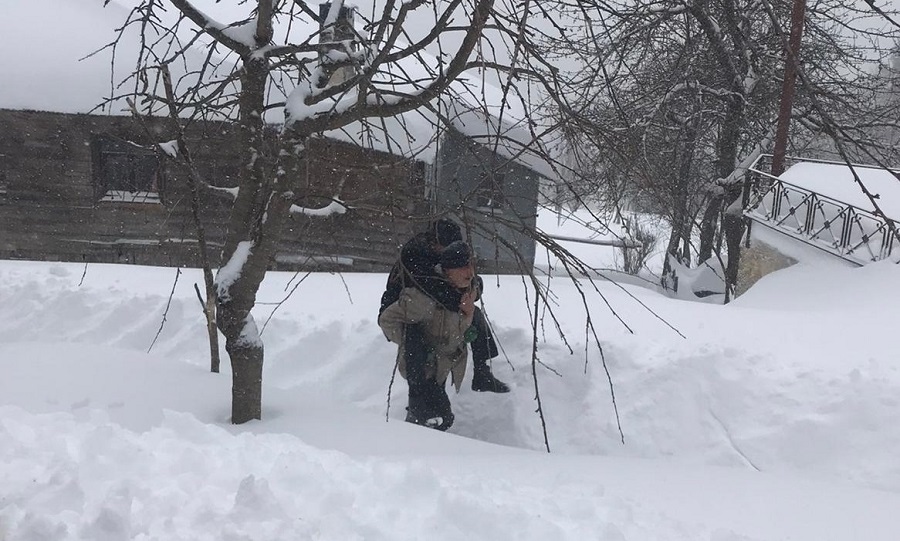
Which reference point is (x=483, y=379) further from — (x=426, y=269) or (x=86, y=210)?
(x=86, y=210)

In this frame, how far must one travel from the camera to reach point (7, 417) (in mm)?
2697

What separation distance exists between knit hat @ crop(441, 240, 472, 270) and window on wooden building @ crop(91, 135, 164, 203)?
296 inches

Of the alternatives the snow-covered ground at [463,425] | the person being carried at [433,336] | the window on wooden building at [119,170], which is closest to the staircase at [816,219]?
the snow-covered ground at [463,425]

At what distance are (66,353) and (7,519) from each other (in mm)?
2033

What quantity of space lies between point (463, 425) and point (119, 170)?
324 inches

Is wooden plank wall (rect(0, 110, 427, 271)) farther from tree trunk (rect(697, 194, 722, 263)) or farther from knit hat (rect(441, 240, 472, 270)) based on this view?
tree trunk (rect(697, 194, 722, 263))

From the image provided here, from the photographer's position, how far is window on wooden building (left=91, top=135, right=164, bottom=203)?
1031cm

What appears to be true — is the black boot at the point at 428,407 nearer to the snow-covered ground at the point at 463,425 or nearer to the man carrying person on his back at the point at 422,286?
the man carrying person on his back at the point at 422,286

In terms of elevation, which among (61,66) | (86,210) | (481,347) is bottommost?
(481,347)

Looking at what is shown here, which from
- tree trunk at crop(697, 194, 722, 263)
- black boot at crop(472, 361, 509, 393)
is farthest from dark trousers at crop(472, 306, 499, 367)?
tree trunk at crop(697, 194, 722, 263)

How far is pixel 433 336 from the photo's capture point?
4.62 metres

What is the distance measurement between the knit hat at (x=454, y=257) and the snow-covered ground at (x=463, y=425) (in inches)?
27.8

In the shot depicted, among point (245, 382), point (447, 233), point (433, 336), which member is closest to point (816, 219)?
point (447, 233)

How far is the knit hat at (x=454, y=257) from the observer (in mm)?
4203
